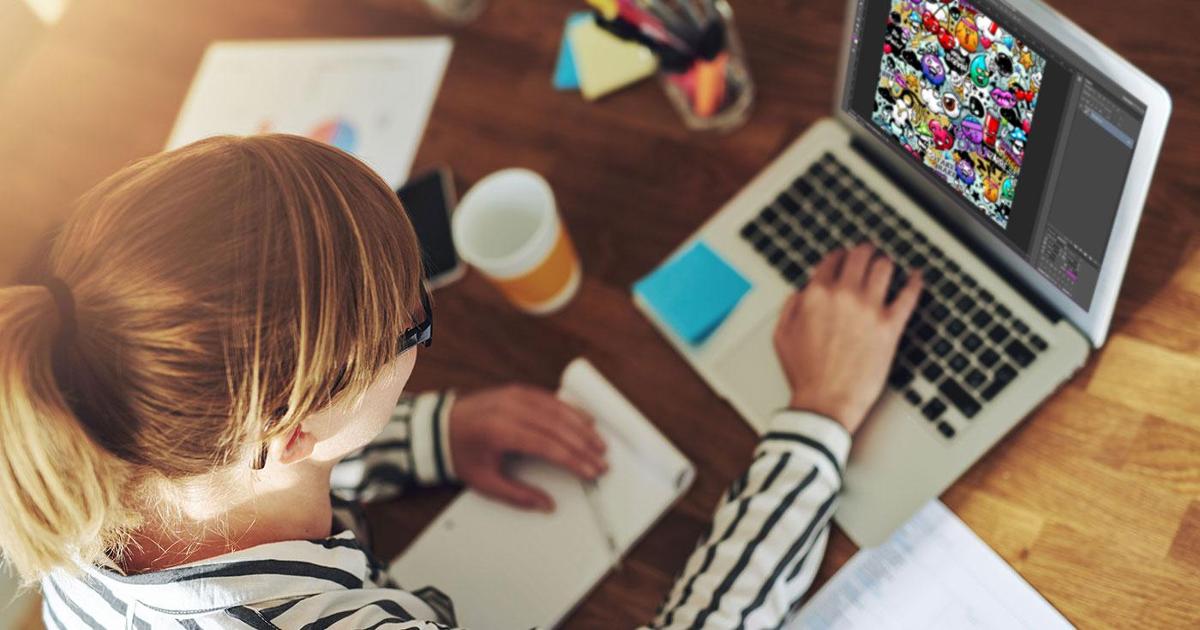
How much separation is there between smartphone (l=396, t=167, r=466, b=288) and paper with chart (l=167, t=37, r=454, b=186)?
0.04 meters

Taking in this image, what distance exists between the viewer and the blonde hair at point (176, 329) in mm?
590

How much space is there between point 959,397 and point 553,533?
374 millimetres

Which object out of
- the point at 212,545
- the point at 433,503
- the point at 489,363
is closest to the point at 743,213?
the point at 489,363

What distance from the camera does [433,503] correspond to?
100cm

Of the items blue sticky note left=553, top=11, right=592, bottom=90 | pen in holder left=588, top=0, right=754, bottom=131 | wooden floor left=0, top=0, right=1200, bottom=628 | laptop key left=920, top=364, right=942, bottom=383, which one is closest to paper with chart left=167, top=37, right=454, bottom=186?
wooden floor left=0, top=0, right=1200, bottom=628

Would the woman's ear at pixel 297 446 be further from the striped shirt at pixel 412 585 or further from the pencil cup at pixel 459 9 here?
the pencil cup at pixel 459 9

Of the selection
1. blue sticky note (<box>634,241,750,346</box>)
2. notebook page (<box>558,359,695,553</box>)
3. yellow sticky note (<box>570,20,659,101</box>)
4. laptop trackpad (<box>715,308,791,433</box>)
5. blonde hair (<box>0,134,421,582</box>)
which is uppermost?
blonde hair (<box>0,134,421,582</box>)

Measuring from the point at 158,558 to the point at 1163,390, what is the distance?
2.57 feet

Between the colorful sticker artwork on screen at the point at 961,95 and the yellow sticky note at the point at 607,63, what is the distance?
338 mm

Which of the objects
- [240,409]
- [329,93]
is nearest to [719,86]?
[329,93]

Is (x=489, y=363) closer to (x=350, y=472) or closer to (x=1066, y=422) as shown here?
(x=350, y=472)

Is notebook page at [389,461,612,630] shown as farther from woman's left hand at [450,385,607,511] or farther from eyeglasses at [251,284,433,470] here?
eyeglasses at [251,284,433,470]

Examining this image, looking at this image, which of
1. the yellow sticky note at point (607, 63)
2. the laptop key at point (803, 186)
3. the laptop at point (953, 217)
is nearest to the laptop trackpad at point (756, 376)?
the laptop at point (953, 217)

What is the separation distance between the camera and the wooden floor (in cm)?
80
